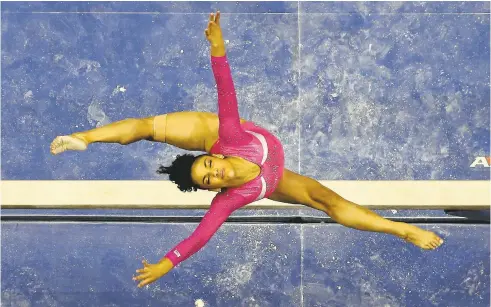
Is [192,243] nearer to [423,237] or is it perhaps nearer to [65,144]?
[65,144]

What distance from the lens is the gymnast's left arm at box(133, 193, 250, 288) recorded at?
1.98 metres

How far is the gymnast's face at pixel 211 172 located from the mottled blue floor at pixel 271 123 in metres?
0.72

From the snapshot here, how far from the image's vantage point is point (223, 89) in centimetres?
190

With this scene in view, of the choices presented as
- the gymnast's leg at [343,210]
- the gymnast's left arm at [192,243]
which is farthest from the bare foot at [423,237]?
the gymnast's left arm at [192,243]

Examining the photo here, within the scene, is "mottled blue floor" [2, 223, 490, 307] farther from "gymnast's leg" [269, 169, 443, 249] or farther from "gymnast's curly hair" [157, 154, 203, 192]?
"gymnast's curly hair" [157, 154, 203, 192]

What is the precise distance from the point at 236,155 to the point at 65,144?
1.70ft

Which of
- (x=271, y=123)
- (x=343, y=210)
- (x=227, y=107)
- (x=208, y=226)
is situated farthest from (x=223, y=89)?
(x=271, y=123)

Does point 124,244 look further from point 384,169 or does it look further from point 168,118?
point 384,169

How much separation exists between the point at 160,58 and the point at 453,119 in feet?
4.11

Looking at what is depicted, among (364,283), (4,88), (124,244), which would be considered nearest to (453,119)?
(364,283)

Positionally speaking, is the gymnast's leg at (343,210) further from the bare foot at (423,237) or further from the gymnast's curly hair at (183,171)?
the gymnast's curly hair at (183,171)

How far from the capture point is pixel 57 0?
2.81 meters

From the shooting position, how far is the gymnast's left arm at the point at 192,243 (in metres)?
1.98

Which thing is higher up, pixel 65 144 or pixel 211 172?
pixel 65 144
